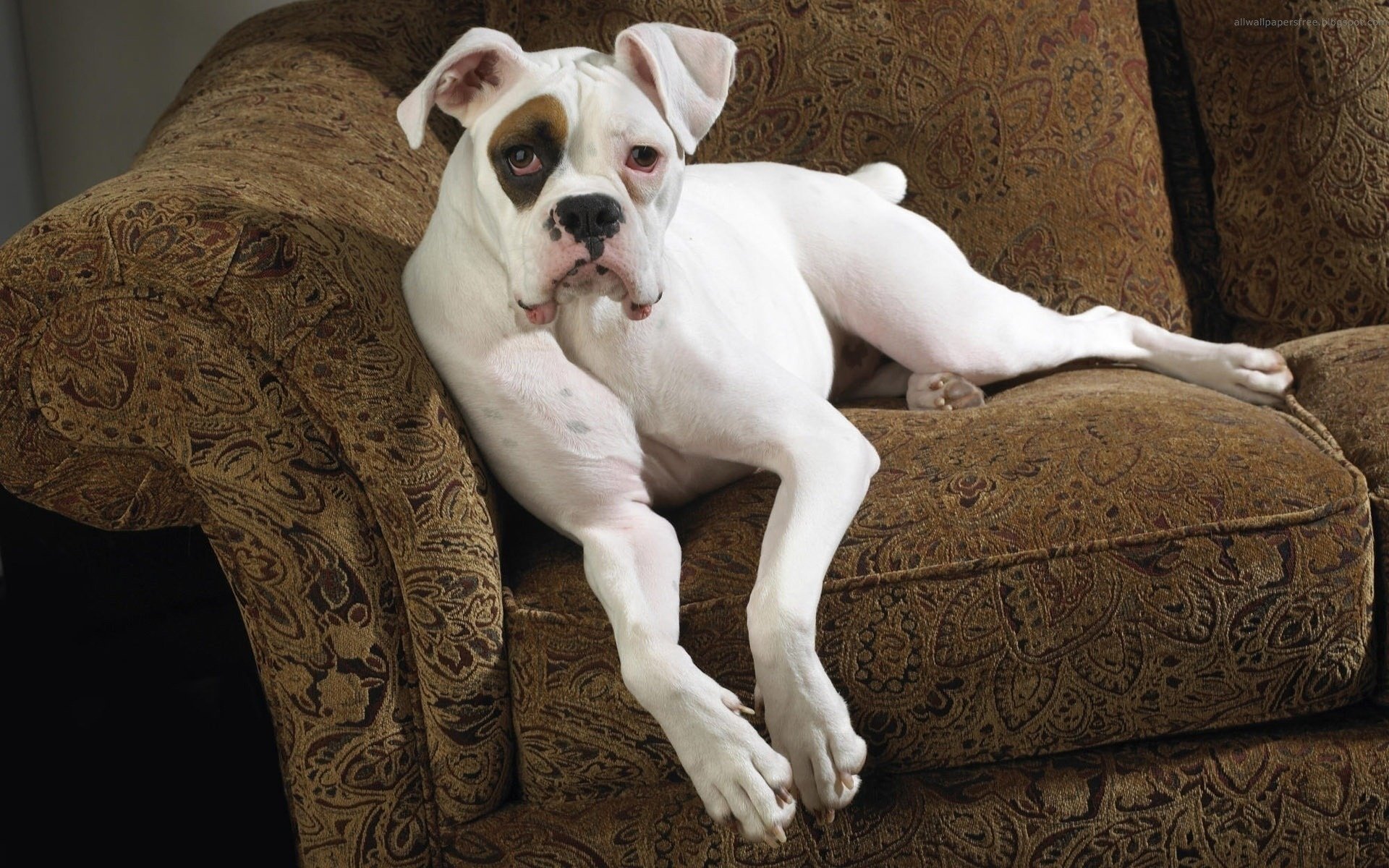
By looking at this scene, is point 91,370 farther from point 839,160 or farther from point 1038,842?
point 839,160

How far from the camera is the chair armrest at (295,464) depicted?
1.27 meters

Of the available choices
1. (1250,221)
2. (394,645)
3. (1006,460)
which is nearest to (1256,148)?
(1250,221)

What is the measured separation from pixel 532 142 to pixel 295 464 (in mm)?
429

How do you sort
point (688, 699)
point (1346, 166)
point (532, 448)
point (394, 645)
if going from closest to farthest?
point (688, 699), point (394, 645), point (532, 448), point (1346, 166)

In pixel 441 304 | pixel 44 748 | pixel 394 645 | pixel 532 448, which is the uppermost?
pixel 441 304

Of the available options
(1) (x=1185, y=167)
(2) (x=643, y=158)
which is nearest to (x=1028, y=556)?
(2) (x=643, y=158)

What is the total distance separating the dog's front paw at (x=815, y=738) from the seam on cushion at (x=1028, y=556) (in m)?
0.12

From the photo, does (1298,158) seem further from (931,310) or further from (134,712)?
(134,712)

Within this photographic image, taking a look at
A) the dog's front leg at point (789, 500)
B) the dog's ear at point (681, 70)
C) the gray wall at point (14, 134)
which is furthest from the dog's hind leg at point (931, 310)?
the gray wall at point (14, 134)

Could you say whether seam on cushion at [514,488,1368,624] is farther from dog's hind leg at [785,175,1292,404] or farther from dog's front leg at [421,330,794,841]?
dog's hind leg at [785,175,1292,404]

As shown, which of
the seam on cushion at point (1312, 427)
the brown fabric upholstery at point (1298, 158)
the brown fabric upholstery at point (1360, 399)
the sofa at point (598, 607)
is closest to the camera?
the sofa at point (598, 607)

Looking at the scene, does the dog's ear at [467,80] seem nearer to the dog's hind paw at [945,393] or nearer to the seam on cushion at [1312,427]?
the dog's hind paw at [945,393]

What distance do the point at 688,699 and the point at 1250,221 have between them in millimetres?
1586

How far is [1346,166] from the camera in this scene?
2.16 m
